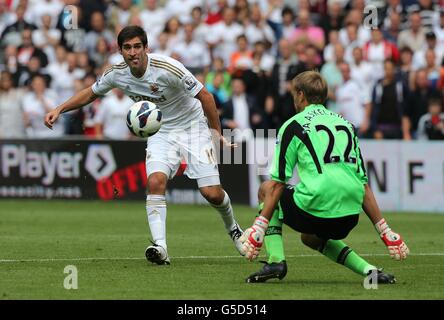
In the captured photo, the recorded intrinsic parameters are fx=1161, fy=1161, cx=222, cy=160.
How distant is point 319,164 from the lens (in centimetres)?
984

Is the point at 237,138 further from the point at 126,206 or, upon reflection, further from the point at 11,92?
the point at 11,92

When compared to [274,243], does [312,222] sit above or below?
above

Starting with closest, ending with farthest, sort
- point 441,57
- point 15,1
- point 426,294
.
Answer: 1. point 426,294
2. point 441,57
3. point 15,1

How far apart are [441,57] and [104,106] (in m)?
6.76

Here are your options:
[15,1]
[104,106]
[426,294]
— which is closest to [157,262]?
[426,294]

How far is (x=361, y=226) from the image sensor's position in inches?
711

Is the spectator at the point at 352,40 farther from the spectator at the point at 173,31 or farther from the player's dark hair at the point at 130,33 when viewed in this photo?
the player's dark hair at the point at 130,33

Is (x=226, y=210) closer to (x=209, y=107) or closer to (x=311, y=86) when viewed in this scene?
(x=209, y=107)

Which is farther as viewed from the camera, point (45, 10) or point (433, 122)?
point (45, 10)

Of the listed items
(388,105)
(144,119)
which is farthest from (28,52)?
(144,119)

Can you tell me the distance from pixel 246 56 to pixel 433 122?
168 inches

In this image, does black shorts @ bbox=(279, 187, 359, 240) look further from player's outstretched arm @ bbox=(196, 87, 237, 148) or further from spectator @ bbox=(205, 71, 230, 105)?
spectator @ bbox=(205, 71, 230, 105)

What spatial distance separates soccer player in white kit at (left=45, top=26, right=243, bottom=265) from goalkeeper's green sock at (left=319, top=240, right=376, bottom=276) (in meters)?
2.20

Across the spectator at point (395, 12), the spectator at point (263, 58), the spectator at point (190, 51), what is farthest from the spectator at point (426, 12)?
the spectator at point (190, 51)
